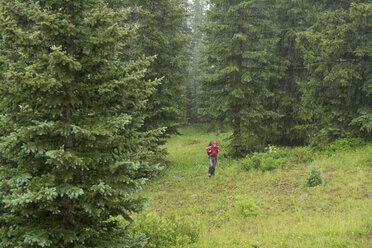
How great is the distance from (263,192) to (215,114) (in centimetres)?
800

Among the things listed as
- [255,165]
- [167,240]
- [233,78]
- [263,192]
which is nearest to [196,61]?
[233,78]

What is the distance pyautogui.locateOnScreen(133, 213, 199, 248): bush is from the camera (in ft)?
26.0

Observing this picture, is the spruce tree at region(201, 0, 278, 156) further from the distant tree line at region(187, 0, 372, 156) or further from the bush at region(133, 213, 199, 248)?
the bush at region(133, 213, 199, 248)

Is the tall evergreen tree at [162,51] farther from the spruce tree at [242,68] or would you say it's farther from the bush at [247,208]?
the bush at [247,208]

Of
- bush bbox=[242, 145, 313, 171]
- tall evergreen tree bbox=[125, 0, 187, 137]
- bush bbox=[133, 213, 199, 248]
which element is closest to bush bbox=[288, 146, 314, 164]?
bush bbox=[242, 145, 313, 171]

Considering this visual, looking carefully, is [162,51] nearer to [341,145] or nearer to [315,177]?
[341,145]

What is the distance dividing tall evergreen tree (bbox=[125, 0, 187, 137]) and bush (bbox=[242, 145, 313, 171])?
5.54m

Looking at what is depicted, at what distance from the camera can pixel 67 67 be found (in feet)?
18.1

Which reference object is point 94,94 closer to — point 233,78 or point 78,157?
point 78,157

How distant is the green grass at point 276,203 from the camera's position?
7.95 m

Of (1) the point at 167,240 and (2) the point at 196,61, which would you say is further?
(2) the point at 196,61

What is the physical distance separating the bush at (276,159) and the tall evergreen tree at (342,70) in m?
1.52

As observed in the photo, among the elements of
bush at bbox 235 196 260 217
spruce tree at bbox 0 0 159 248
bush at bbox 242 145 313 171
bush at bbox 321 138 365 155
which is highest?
spruce tree at bbox 0 0 159 248

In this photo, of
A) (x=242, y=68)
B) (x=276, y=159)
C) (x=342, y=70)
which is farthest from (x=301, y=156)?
(x=242, y=68)
